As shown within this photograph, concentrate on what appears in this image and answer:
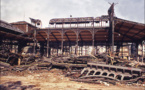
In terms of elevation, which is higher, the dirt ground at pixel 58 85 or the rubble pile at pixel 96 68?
the rubble pile at pixel 96 68

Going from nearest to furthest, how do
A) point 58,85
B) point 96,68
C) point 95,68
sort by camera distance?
point 58,85 < point 96,68 < point 95,68

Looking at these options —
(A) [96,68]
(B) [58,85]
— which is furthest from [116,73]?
(B) [58,85]

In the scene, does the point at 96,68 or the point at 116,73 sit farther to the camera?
the point at 96,68

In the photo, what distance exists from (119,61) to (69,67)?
227 inches

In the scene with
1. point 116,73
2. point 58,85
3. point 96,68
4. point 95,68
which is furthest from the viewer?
point 95,68

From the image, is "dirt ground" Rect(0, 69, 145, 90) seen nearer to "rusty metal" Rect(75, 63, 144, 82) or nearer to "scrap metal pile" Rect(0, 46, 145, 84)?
"scrap metal pile" Rect(0, 46, 145, 84)

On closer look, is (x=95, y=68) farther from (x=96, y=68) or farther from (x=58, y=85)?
(x=58, y=85)

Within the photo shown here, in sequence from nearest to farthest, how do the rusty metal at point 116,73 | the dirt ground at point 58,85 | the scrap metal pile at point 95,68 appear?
the dirt ground at point 58,85 < the rusty metal at point 116,73 < the scrap metal pile at point 95,68

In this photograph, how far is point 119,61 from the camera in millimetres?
10570

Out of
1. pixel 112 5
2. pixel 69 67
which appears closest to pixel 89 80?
pixel 69 67

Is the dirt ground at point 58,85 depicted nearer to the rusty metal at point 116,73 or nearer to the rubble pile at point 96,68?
the rubble pile at point 96,68

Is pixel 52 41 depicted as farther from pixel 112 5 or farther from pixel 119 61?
pixel 119 61

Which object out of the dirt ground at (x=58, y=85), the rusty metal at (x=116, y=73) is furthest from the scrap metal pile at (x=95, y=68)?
the dirt ground at (x=58, y=85)

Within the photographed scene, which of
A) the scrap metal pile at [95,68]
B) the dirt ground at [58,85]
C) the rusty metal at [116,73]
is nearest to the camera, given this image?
the dirt ground at [58,85]
